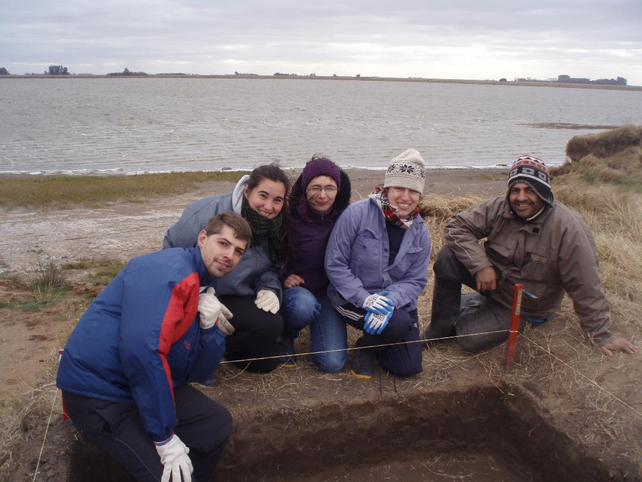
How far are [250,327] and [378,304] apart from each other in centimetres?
88

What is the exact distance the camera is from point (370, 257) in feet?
12.7

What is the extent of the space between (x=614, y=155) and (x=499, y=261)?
12566 mm

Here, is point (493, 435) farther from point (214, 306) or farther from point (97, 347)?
A: point (97, 347)

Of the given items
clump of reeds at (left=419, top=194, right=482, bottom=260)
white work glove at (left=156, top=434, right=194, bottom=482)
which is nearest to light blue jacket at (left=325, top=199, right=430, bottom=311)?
white work glove at (left=156, top=434, right=194, bottom=482)

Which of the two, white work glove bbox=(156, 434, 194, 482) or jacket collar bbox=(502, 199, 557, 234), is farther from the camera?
jacket collar bbox=(502, 199, 557, 234)

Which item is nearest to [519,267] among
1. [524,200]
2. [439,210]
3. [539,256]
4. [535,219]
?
[539,256]

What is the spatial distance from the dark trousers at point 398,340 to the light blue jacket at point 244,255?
64 cm

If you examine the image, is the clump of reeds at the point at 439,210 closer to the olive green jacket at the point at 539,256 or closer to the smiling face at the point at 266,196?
the olive green jacket at the point at 539,256

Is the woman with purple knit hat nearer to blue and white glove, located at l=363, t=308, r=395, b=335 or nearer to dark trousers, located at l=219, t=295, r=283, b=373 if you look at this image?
dark trousers, located at l=219, t=295, r=283, b=373

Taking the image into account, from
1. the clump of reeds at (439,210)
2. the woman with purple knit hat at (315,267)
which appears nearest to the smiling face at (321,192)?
the woman with purple knit hat at (315,267)

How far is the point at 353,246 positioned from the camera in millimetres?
3902

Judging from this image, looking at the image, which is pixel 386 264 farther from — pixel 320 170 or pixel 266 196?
pixel 266 196

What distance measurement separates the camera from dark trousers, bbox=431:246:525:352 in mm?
4301

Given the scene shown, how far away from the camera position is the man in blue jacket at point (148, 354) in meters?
2.52
